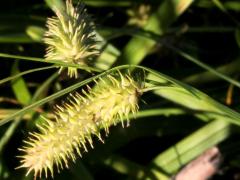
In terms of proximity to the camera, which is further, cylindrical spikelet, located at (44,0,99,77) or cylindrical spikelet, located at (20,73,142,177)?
cylindrical spikelet, located at (44,0,99,77)

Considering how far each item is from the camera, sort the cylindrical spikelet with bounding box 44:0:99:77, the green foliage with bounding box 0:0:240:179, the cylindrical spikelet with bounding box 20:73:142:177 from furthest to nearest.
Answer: the green foliage with bounding box 0:0:240:179, the cylindrical spikelet with bounding box 44:0:99:77, the cylindrical spikelet with bounding box 20:73:142:177

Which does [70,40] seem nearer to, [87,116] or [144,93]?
[87,116]

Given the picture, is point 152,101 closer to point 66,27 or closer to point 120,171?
point 120,171

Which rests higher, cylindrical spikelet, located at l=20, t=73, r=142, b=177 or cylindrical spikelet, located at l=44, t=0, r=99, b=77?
cylindrical spikelet, located at l=44, t=0, r=99, b=77

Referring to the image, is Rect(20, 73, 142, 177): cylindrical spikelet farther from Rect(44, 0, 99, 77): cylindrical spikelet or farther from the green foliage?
the green foliage

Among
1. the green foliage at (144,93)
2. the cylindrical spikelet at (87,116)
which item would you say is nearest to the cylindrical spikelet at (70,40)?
the cylindrical spikelet at (87,116)

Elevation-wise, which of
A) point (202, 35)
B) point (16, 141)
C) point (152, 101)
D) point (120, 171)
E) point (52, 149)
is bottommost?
point (52, 149)

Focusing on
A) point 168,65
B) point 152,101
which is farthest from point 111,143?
point 168,65

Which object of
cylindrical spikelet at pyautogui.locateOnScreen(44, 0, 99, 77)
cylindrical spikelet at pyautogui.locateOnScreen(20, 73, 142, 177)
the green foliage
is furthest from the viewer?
the green foliage

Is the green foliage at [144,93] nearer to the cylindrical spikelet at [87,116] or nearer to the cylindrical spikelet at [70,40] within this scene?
the cylindrical spikelet at [70,40]

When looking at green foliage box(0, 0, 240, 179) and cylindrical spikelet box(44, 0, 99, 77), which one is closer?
cylindrical spikelet box(44, 0, 99, 77)

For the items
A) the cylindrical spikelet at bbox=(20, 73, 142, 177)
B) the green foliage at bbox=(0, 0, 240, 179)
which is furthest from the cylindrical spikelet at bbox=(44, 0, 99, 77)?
the green foliage at bbox=(0, 0, 240, 179)
